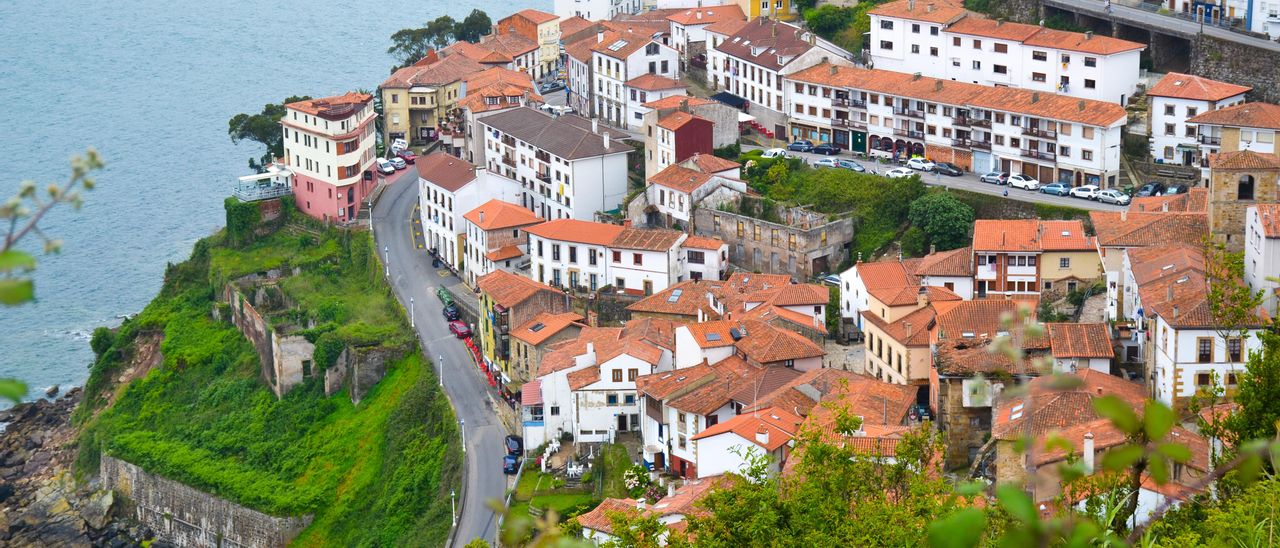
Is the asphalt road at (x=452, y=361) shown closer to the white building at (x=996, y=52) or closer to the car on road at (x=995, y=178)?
the car on road at (x=995, y=178)

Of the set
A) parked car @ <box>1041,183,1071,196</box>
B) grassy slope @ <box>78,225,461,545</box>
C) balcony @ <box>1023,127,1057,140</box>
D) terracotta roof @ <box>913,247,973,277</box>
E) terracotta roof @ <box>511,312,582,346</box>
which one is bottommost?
grassy slope @ <box>78,225,461,545</box>

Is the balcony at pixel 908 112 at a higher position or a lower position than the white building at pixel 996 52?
lower

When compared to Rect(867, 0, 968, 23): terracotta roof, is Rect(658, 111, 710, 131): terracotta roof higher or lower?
lower

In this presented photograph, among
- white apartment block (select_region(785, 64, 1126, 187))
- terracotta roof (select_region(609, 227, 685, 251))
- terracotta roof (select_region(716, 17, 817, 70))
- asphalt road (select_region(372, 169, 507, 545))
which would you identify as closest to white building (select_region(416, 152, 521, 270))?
asphalt road (select_region(372, 169, 507, 545))

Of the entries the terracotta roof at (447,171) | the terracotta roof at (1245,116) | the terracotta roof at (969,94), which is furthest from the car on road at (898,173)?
the terracotta roof at (447,171)

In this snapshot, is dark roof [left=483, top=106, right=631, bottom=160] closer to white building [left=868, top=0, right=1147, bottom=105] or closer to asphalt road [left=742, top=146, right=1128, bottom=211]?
asphalt road [left=742, top=146, right=1128, bottom=211]

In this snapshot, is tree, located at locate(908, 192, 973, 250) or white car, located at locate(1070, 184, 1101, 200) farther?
white car, located at locate(1070, 184, 1101, 200)

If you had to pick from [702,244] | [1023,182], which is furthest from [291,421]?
[1023,182]
